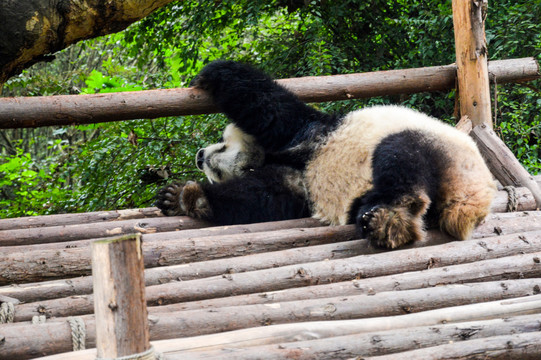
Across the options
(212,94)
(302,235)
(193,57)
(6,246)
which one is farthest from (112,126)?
(302,235)

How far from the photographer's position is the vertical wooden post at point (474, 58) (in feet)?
12.8

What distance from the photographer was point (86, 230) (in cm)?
310

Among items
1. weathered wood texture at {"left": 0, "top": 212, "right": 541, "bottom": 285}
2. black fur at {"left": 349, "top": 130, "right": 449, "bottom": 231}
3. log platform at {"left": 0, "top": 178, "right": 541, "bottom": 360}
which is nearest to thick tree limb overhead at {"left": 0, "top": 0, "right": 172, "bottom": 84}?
log platform at {"left": 0, "top": 178, "right": 541, "bottom": 360}

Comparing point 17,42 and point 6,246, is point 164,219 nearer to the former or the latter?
point 6,246

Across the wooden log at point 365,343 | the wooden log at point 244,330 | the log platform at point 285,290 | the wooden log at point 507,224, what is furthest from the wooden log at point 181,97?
the wooden log at point 365,343

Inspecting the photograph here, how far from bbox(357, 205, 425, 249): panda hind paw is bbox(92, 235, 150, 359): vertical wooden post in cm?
153

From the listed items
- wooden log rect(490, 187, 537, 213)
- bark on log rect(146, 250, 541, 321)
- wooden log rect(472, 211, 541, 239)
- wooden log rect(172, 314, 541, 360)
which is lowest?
wooden log rect(172, 314, 541, 360)

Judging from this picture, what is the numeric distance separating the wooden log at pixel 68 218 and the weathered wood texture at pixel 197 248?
0.46 m

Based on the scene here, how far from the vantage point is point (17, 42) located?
10.5 ft

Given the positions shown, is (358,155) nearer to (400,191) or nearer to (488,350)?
(400,191)

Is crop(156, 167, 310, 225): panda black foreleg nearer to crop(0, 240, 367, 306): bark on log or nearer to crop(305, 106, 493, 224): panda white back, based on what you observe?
crop(305, 106, 493, 224): panda white back

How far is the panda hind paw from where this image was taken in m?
2.78

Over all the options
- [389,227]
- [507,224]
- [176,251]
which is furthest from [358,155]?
[176,251]

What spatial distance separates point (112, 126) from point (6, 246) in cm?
305
